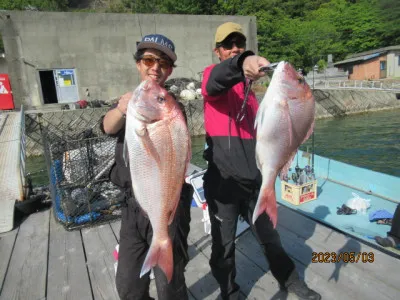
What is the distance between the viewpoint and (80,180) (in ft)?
14.8

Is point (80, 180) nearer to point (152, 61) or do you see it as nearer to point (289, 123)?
point (152, 61)

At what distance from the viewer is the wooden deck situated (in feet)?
9.20

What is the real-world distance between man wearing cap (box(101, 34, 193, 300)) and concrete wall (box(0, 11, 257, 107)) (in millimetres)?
20773

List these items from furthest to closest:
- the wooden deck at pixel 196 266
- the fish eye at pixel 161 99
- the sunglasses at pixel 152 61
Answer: the wooden deck at pixel 196 266
the sunglasses at pixel 152 61
the fish eye at pixel 161 99

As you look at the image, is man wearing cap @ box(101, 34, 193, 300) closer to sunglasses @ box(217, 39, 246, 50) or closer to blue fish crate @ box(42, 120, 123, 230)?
sunglasses @ box(217, 39, 246, 50)

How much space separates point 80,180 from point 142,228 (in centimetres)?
284

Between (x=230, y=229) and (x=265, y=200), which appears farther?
(x=230, y=229)

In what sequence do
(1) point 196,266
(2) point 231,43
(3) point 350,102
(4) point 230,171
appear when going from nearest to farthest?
(2) point 231,43
(4) point 230,171
(1) point 196,266
(3) point 350,102

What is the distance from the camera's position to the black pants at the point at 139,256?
2055 mm

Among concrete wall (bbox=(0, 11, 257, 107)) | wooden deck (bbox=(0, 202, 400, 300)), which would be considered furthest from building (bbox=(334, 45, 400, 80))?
wooden deck (bbox=(0, 202, 400, 300))

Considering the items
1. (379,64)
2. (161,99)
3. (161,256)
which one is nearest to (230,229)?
(161,256)

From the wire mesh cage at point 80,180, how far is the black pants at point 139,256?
238cm

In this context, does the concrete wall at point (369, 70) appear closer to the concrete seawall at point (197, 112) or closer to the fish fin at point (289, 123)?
the concrete seawall at point (197, 112)

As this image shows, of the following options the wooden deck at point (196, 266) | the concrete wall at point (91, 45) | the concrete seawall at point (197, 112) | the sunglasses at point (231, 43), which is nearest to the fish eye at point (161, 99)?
the sunglasses at point (231, 43)
